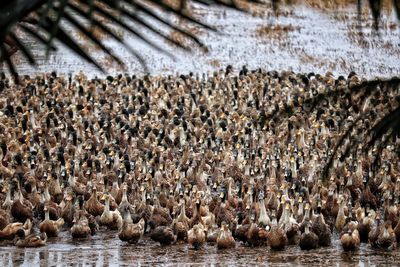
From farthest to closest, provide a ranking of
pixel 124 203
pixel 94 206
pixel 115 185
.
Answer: pixel 115 185, pixel 94 206, pixel 124 203

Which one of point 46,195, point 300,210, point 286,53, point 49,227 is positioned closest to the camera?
point 49,227

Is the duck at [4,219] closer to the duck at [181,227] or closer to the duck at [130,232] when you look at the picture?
the duck at [130,232]

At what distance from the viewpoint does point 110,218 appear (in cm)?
1395

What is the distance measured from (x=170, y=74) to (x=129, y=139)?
897 cm

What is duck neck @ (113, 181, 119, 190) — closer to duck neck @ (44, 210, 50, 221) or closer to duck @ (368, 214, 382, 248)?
duck neck @ (44, 210, 50, 221)

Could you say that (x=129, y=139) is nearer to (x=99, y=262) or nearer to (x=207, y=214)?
(x=207, y=214)

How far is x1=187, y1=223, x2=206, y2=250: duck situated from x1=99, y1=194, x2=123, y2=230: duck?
4.19ft

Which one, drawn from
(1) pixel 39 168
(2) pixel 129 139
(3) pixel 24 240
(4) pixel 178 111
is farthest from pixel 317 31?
(3) pixel 24 240

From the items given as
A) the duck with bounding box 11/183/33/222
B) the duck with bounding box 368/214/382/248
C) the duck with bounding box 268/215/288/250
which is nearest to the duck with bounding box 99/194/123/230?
the duck with bounding box 11/183/33/222

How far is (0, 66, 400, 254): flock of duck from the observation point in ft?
43.5

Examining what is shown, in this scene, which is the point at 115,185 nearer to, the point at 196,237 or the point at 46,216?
the point at 46,216

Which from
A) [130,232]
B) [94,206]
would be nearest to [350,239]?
[130,232]

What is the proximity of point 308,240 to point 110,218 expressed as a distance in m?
2.91

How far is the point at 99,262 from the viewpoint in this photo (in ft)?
41.0
